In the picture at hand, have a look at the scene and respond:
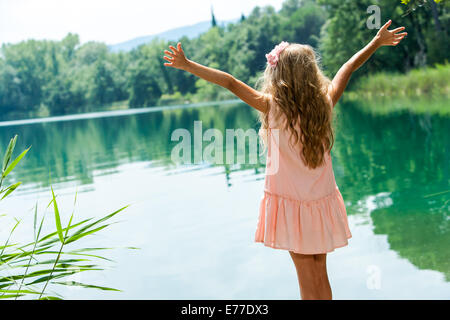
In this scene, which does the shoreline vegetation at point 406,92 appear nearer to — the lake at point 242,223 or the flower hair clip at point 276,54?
the lake at point 242,223

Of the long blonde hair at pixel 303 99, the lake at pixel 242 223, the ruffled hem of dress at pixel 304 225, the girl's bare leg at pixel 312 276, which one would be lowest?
the lake at pixel 242 223

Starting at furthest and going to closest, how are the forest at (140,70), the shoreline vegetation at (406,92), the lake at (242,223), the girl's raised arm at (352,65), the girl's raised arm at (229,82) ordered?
the forest at (140,70) → the shoreline vegetation at (406,92) → the lake at (242,223) → the girl's raised arm at (352,65) → the girl's raised arm at (229,82)

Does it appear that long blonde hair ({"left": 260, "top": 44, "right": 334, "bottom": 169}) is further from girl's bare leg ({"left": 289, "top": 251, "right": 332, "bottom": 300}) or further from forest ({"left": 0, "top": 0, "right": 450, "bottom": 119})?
forest ({"left": 0, "top": 0, "right": 450, "bottom": 119})

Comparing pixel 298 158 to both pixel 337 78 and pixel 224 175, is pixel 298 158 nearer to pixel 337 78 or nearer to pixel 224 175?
pixel 337 78

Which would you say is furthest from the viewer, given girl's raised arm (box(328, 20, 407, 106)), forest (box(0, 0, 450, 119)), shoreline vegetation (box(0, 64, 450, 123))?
forest (box(0, 0, 450, 119))

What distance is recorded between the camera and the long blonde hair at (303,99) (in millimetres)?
2105

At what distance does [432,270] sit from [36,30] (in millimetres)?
100180

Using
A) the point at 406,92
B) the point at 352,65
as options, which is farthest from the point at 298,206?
the point at 406,92

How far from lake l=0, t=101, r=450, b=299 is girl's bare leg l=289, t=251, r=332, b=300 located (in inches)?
21.9

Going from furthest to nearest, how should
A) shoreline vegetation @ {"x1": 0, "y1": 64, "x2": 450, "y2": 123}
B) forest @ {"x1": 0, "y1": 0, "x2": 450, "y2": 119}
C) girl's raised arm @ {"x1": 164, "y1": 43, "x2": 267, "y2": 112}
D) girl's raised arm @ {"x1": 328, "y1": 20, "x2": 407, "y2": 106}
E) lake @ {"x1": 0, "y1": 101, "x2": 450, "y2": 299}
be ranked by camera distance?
forest @ {"x1": 0, "y1": 0, "x2": 450, "y2": 119}, shoreline vegetation @ {"x1": 0, "y1": 64, "x2": 450, "y2": 123}, lake @ {"x1": 0, "y1": 101, "x2": 450, "y2": 299}, girl's raised arm @ {"x1": 328, "y1": 20, "x2": 407, "y2": 106}, girl's raised arm @ {"x1": 164, "y1": 43, "x2": 267, "y2": 112}

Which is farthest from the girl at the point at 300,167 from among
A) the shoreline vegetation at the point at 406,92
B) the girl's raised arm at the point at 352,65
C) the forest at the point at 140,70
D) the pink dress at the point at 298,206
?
the forest at the point at 140,70

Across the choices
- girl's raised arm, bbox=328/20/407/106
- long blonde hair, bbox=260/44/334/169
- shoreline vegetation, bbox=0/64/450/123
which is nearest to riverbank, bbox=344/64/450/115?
shoreline vegetation, bbox=0/64/450/123

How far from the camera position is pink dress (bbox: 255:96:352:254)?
209 cm
